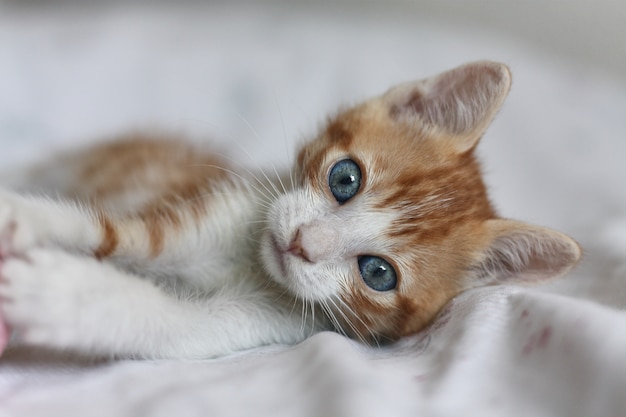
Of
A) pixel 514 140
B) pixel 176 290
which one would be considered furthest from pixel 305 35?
pixel 176 290

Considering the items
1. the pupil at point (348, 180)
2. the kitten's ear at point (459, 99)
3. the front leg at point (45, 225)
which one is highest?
the kitten's ear at point (459, 99)

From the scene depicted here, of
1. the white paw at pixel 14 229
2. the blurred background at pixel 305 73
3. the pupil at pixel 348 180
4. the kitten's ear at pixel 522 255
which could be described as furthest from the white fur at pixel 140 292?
the blurred background at pixel 305 73

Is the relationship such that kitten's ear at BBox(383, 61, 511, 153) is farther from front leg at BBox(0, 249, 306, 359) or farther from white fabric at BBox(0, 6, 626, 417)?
front leg at BBox(0, 249, 306, 359)

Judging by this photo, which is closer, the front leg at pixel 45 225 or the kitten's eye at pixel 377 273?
the front leg at pixel 45 225

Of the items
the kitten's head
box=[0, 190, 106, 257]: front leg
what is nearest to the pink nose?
the kitten's head

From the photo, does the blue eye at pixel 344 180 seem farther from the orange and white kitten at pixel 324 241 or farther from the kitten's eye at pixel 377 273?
the kitten's eye at pixel 377 273

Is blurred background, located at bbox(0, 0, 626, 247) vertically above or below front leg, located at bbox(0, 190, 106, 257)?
above
